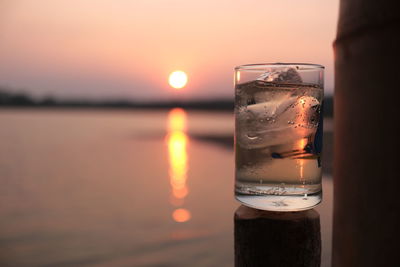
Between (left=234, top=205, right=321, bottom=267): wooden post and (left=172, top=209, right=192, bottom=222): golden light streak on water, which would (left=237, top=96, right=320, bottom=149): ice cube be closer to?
(left=234, top=205, right=321, bottom=267): wooden post

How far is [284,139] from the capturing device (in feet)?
3.49

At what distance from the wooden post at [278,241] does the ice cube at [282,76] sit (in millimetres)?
367

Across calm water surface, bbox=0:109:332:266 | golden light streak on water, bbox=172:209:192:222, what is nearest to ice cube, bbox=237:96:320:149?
calm water surface, bbox=0:109:332:266

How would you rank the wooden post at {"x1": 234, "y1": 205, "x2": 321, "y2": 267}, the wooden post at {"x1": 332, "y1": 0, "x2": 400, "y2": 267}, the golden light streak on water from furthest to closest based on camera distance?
the golden light streak on water < the wooden post at {"x1": 234, "y1": 205, "x2": 321, "y2": 267} < the wooden post at {"x1": 332, "y1": 0, "x2": 400, "y2": 267}

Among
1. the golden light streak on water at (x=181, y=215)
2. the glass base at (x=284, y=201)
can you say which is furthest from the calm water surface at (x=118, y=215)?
the glass base at (x=284, y=201)

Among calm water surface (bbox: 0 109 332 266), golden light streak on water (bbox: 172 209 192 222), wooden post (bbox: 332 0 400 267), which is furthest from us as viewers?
golden light streak on water (bbox: 172 209 192 222)

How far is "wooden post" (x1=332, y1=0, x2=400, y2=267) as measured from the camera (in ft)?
2.48

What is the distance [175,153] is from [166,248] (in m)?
6.99

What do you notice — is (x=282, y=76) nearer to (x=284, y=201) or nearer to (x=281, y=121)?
(x=281, y=121)

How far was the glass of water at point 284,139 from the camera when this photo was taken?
3.50 ft

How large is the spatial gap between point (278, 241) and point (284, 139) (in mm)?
266

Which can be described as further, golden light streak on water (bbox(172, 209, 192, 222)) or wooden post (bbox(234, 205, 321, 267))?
golden light streak on water (bbox(172, 209, 192, 222))

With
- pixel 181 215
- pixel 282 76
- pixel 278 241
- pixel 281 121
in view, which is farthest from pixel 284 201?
pixel 181 215

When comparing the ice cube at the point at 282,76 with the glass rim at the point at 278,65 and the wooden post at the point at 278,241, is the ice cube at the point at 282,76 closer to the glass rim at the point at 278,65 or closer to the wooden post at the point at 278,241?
the glass rim at the point at 278,65
